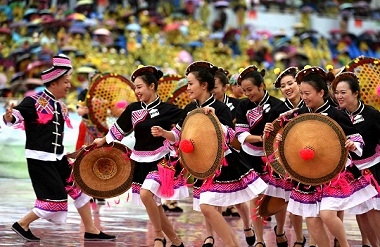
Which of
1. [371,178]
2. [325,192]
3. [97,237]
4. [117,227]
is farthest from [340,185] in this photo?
[117,227]

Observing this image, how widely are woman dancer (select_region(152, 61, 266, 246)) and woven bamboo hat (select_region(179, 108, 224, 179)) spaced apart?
0.33 ft

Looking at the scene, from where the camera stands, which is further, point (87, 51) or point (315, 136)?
point (87, 51)

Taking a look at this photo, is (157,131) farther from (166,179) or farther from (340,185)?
(340,185)

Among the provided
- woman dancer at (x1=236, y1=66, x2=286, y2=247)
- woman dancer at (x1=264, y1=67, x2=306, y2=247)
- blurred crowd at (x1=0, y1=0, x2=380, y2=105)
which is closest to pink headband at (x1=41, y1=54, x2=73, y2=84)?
woman dancer at (x1=236, y1=66, x2=286, y2=247)

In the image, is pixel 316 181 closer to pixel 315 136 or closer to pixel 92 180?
pixel 315 136

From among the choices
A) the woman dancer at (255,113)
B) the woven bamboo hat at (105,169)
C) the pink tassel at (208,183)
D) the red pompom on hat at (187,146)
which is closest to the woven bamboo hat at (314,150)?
the pink tassel at (208,183)

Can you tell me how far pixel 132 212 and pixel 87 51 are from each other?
26.8 feet

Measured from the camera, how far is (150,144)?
743 cm

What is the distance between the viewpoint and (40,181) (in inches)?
303

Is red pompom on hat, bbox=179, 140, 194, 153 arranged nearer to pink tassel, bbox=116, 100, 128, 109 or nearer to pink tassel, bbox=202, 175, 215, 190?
pink tassel, bbox=202, 175, 215, 190

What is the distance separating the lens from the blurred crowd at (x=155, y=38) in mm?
17078

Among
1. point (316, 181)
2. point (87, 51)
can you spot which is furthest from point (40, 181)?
point (87, 51)

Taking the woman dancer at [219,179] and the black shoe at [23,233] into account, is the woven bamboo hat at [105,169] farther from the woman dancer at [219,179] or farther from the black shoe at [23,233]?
the woman dancer at [219,179]

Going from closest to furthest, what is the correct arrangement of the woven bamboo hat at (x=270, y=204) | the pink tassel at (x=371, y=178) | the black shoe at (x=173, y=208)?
the pink tassel at (x=371, y=178) < the woven bamboo hat at (x=270, y=204) < the black shoe at (x=173, y=208)
